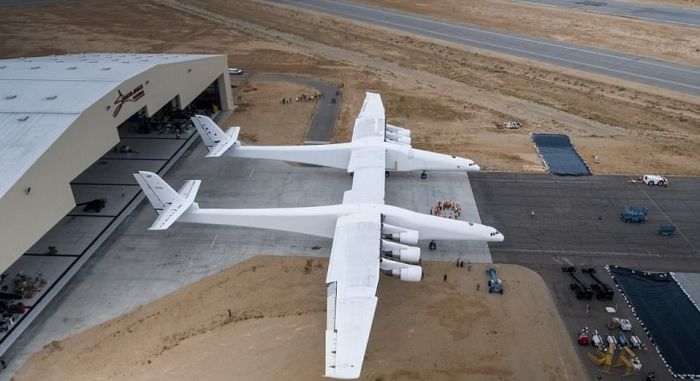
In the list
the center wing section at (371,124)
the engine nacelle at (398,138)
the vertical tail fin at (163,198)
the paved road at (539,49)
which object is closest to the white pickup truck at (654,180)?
the engine nacelle at (398,138)

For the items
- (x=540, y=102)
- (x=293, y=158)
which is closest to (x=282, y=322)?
(x=293, y=158)

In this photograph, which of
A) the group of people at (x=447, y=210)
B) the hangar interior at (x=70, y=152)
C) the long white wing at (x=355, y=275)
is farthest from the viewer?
the group of people at (x=447, y=210)

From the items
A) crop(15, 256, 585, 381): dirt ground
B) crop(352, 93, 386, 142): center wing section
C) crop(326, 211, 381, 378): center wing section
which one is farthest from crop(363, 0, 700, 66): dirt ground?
crop(326, 211, 381, 378): center wing section

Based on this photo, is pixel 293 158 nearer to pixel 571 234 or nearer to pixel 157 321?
pixel 157 321

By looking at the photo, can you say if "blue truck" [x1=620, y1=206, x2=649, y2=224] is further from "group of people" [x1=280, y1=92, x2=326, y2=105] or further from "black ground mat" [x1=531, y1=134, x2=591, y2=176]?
"group of people" [x1=280, y1=92, x2=326, y2=105]

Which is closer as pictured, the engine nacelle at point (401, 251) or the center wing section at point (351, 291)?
the center wing section at point (351, 291)

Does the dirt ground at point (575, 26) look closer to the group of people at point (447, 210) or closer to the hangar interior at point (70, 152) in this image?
the group of people at point (447, 210)
